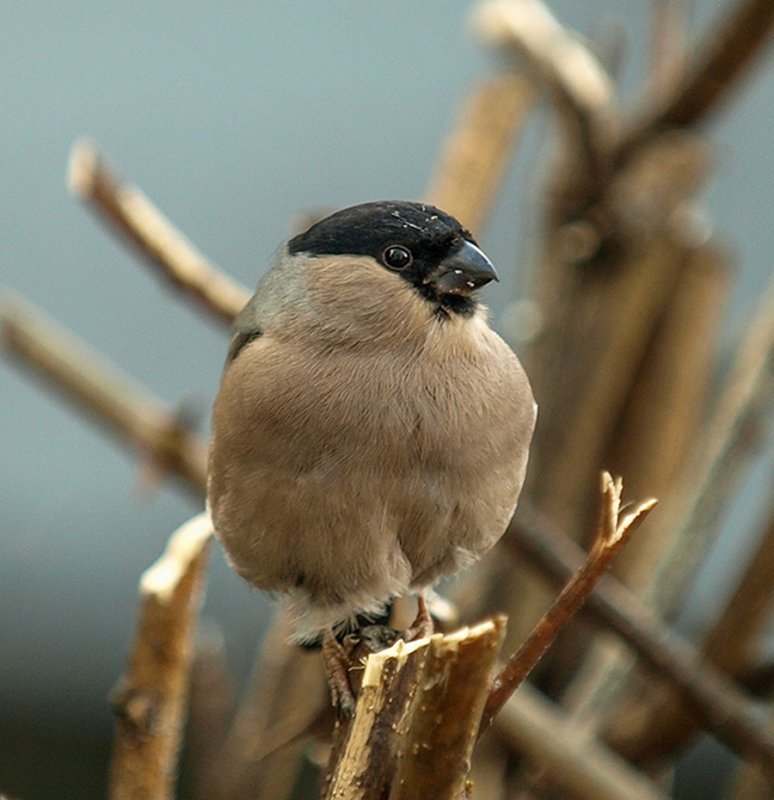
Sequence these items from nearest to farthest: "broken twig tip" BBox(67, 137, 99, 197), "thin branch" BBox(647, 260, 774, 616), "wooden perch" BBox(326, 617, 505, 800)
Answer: "wooden perch" BBox(326, 617, 505, 800) < "broken twig tip" BBox(67, 137, 99, 197) < "thin branch" BBox(647, 260, 774, 616)

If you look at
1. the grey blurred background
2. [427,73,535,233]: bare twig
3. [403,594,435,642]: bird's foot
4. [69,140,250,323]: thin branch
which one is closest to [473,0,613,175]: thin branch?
[427,73,535,233]: bare twig

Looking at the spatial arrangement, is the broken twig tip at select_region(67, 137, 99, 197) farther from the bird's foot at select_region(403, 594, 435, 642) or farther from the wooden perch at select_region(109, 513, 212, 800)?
the bird's foot at select_region(403, 594, 435, 642)

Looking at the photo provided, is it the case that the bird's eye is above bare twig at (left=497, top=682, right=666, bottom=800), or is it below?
above

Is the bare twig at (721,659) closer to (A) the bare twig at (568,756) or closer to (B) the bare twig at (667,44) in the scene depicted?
(A) the bare twig at (568,756)

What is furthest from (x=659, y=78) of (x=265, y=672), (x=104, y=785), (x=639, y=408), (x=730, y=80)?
(x=104, y=785)

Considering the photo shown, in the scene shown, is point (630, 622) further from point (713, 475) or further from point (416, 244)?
point (416, 244)

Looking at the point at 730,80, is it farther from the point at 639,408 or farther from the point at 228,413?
the point at 228,413
